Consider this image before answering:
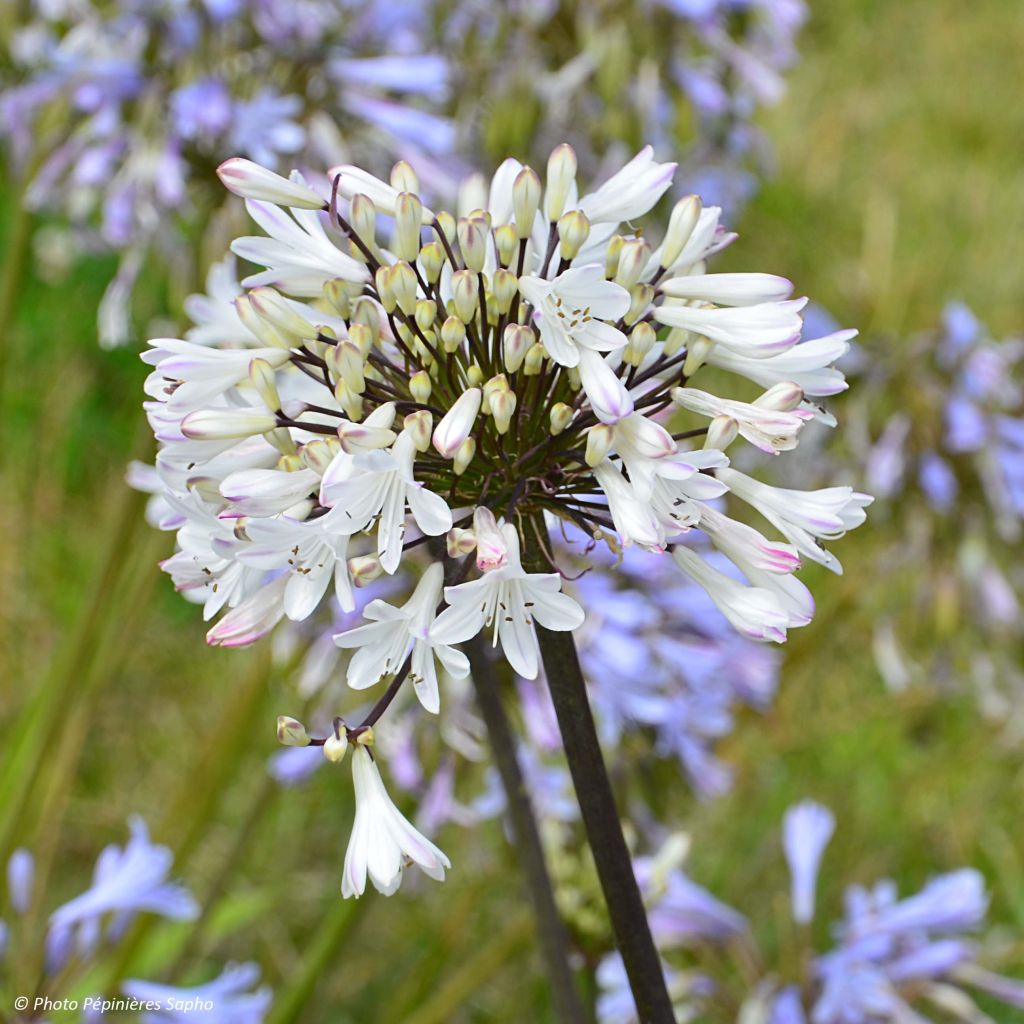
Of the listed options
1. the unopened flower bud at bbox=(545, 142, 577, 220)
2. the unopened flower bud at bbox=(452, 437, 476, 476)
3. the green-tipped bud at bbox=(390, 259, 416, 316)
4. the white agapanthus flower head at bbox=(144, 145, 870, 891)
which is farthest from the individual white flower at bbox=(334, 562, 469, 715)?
the unopened flower bud at bbox=(545, 142, 577, 220)

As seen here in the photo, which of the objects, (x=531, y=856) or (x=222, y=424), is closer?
(x=222, y=424)

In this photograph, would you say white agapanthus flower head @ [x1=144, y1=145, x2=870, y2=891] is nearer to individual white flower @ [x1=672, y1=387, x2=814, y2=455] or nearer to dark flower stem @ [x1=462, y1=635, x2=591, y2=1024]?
individual white flower @ [x1=672, y1=387, x2=814, y2=455]

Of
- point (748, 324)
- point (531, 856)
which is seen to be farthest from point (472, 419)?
point (531, 856)

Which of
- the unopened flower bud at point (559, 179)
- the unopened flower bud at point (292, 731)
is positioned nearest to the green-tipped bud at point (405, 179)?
the unopened flower bud at point (559, 179)

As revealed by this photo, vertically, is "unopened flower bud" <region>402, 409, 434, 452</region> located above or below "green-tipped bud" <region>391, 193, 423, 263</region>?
below

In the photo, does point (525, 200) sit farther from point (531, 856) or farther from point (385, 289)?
point (531, 856)

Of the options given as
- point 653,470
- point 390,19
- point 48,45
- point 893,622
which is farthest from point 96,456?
point 653,470
